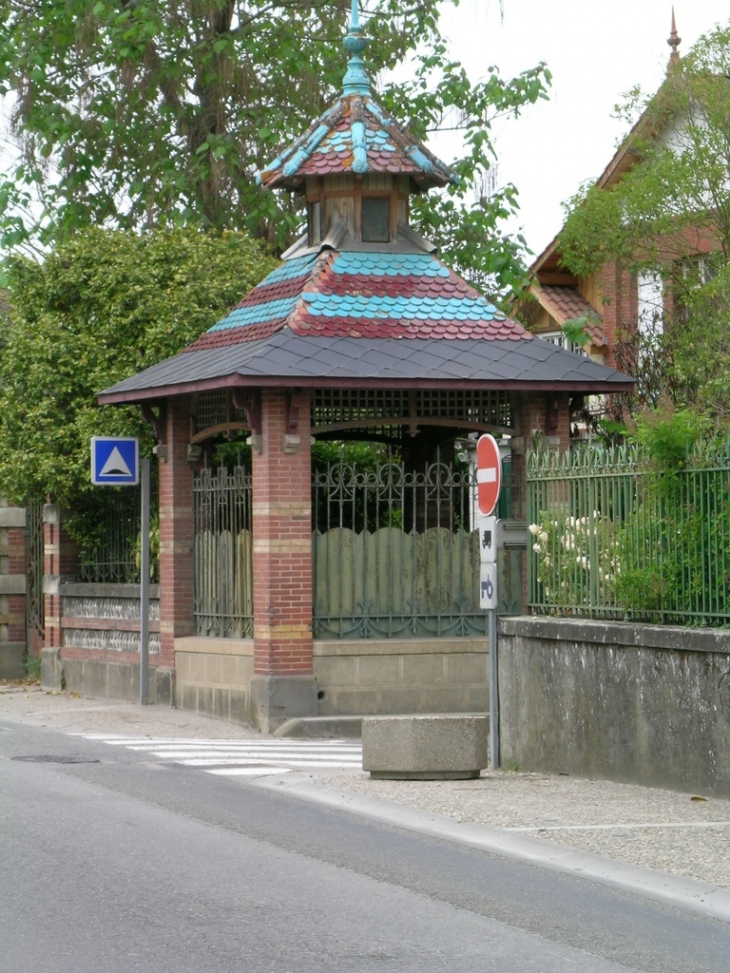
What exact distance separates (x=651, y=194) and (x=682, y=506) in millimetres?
12383

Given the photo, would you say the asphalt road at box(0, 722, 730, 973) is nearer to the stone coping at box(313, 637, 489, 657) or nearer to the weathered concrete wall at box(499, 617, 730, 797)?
the weathered concrete wall at box(499, 617, 730, 797)

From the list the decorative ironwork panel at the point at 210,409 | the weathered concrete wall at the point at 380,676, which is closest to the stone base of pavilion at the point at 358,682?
the weathered concrete wall at the point at 380,676

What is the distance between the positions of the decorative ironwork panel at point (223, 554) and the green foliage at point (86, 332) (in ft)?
9.13

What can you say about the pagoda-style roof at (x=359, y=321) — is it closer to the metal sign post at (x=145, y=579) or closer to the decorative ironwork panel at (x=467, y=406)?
the decorative ironwork panel at (x=467, y=406)

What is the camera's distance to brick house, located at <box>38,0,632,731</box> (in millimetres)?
17016

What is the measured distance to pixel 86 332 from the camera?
21.9 metres

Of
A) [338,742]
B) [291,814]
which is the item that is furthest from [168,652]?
[291,814]

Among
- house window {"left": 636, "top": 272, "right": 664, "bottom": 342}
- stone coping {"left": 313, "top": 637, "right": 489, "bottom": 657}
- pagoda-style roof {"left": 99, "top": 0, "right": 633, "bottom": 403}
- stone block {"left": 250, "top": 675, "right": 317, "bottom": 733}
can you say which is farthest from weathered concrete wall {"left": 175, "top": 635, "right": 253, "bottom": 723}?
house window {"left": 636, "top": 272, "right": 664, "bottom": 342}

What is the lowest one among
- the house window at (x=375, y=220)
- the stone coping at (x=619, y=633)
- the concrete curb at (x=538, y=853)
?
the concrete curb at (x=538, y=853)

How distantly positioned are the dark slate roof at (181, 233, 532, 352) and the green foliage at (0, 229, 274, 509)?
2.61 meters

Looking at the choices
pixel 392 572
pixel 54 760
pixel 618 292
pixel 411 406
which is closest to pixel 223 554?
pixel 392 572

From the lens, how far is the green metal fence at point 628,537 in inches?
475

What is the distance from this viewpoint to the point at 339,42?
1105 inches

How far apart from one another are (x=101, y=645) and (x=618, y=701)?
10.4 m
